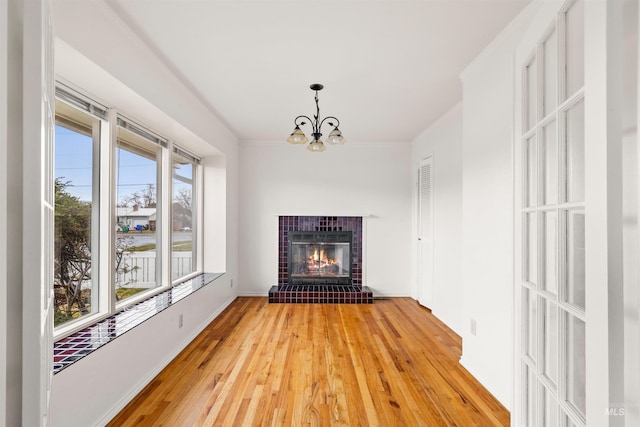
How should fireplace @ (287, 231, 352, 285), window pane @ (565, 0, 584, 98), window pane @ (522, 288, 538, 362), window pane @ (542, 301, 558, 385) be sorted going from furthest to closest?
fireplace @ (287, 231, 352, 285) → window pane @ (522, 288, 538, 362) → window pane @ (542, 301, 558, 385) → window pane @ (565, 0, 584, 98)

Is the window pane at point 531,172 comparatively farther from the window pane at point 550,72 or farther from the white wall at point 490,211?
the white wall at point 490,211

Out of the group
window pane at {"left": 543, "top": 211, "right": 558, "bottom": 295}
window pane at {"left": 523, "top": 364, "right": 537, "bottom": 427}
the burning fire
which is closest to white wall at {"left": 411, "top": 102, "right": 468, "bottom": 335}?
the burning fire

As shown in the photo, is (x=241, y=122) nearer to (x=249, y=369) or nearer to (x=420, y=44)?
(x=420, y=44)

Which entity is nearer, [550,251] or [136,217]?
[550,251]

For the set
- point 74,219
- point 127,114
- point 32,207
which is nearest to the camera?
point 32,207

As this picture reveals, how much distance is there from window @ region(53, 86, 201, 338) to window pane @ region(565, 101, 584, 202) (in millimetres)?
2598

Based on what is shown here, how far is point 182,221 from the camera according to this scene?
154 inches

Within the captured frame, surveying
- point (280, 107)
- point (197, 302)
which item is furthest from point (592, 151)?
point (197, 302)

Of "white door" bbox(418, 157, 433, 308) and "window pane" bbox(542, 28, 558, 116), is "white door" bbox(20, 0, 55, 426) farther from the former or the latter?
"white door" bbox(418, 157, 433, 308)

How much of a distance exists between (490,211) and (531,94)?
1.22 m

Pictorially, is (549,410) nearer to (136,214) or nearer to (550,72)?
(550,72)

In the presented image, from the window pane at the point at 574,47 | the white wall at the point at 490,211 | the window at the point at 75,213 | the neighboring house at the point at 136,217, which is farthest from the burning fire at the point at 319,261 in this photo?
the window pane at the point at 574,47

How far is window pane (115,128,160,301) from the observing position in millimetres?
2639

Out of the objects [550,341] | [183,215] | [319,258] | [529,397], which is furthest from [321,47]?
[319,258]
